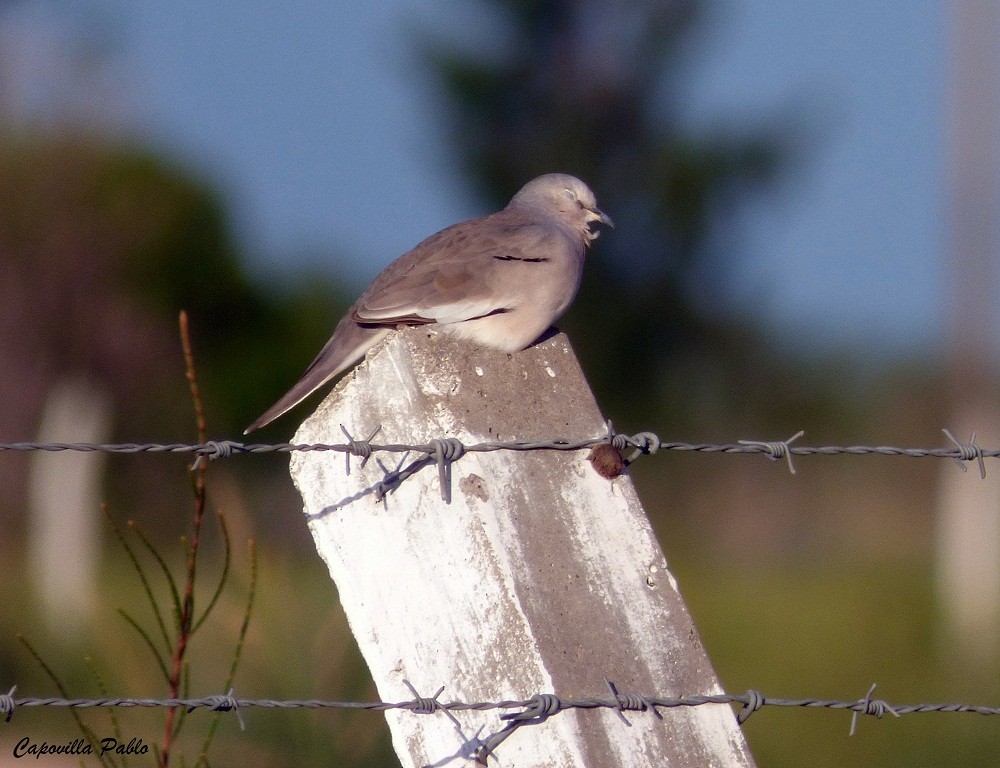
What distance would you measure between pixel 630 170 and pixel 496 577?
2062 centimetres

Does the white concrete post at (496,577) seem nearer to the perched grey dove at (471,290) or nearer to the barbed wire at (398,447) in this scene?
the barbed wire at (398,447)

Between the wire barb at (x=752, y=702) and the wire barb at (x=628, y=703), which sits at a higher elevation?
the wire barb at (x=628, y=703)

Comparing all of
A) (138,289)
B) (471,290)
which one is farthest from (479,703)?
(138,289)

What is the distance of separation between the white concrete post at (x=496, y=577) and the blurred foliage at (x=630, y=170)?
18.7 m

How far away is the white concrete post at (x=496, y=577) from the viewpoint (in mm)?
2553

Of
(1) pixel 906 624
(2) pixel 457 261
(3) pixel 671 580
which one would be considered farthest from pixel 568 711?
(1) pixel 906 624

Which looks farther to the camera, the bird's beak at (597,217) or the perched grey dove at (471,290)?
the bird's beak at (597,217)

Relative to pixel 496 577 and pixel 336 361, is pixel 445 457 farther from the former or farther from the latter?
pixel 336 361

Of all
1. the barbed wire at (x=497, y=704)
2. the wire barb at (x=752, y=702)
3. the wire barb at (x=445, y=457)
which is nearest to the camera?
the barbed wire at (x=497, y=704)

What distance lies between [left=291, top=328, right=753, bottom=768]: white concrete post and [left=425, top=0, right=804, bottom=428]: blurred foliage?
1870cm

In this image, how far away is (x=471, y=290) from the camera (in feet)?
11.9

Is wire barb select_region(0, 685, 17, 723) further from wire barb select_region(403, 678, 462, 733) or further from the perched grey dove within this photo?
the perched grey dove

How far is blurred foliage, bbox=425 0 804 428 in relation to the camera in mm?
22031

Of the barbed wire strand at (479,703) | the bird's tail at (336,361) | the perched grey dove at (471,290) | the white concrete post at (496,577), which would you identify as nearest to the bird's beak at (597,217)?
the perched grey dove at (471,290)
